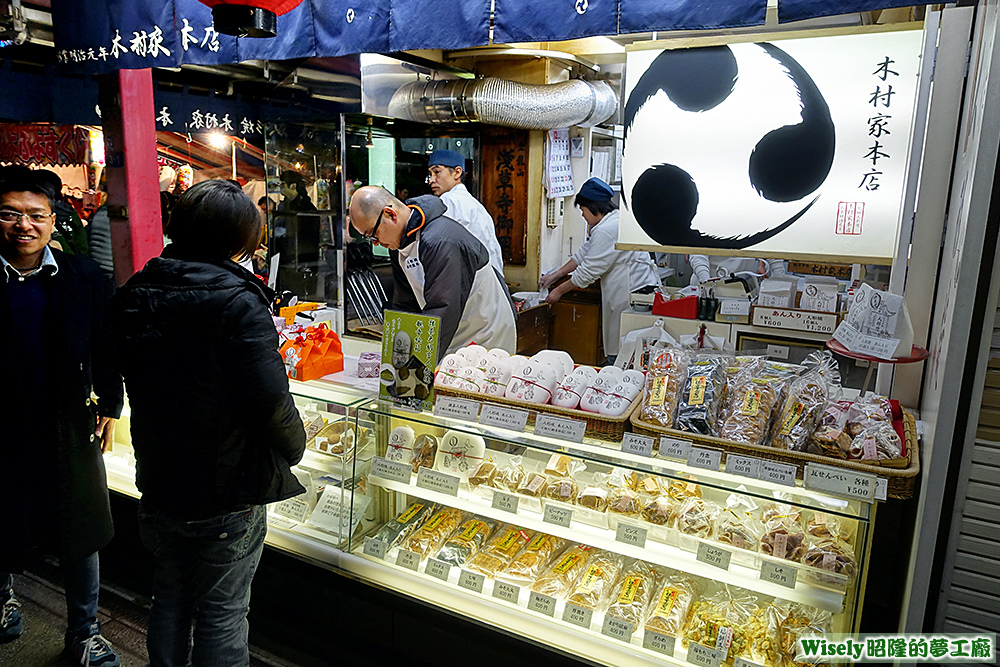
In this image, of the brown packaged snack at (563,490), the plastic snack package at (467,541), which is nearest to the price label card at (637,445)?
the brown packaged snack at (563,490)

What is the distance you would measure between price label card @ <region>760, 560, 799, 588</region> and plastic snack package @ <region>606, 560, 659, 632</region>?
439mm

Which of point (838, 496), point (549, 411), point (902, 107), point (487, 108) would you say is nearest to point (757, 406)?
point (838, 496)

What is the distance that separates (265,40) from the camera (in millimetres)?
2832

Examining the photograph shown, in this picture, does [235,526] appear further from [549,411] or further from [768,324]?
[768,324]

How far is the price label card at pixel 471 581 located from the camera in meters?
2.36

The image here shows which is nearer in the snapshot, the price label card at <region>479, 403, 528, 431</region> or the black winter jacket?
the black winter jacket

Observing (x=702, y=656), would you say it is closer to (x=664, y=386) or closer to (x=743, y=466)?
(x=743, y=466)

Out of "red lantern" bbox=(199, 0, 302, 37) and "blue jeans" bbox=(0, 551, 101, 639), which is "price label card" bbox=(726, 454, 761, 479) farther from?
"blue jeans" bbox=(0, 551, 101, 639)

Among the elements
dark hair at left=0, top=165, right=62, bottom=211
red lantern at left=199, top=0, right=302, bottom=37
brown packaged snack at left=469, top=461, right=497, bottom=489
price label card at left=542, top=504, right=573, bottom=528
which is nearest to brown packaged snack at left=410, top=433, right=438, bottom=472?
brown packaged snack at left=469, top=461, right=497, bottom=489

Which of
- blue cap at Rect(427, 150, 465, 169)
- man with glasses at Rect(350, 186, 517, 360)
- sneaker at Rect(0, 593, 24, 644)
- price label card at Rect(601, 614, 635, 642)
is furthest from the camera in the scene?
blue cap at Rect(427, 150, 465, 169)

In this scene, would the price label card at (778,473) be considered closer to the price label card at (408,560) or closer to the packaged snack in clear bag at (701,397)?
the packaged snack in clear bag at (701,397)

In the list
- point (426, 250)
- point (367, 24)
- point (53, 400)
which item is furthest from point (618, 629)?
point (367, 24)

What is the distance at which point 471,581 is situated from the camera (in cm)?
237

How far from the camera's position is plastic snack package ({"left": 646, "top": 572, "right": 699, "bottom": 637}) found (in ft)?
6.86
